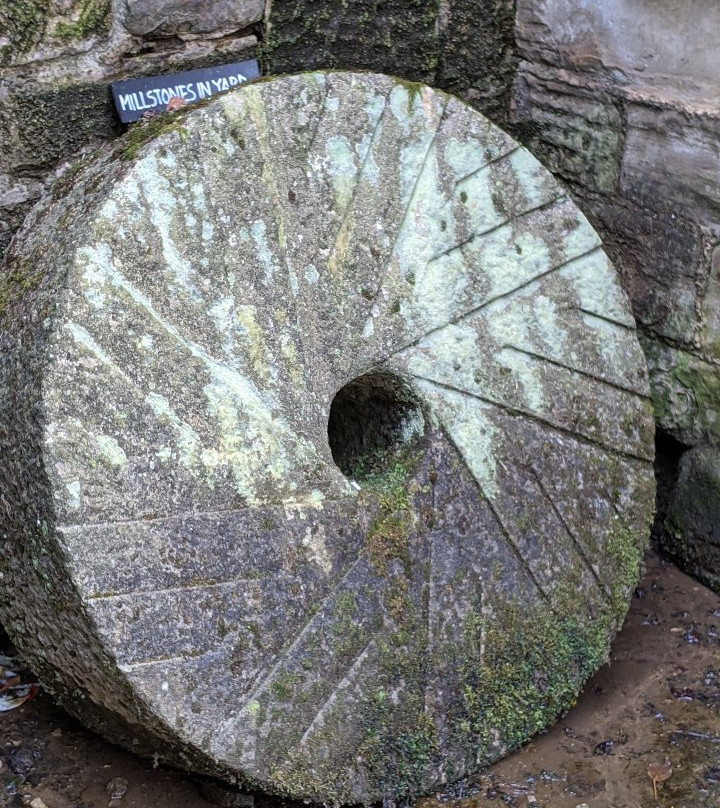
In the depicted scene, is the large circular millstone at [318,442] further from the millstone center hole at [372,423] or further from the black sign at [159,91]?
the black sign at [159,91]

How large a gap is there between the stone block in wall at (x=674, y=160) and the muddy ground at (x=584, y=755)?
0.94 m

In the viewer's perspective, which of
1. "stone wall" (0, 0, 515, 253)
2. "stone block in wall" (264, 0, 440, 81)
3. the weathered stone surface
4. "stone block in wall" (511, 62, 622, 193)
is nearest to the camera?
"stone wall" (0, 0, 515, 253)

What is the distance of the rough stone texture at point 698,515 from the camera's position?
8.41 feet

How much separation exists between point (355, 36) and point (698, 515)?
1.31 meters

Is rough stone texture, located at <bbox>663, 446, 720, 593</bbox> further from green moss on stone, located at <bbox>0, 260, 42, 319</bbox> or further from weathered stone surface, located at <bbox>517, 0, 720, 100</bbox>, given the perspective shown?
green moss on stone, located at <bbox>0, 260, 42, 319</bbox>

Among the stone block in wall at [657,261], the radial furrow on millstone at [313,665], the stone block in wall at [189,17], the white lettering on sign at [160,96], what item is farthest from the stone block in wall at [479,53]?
Result: the radial furrow on millstone at [313,665]

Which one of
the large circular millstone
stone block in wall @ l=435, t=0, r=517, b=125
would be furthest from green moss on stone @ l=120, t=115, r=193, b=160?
stone block in wall @ l=435, t=0, r=517, b=125

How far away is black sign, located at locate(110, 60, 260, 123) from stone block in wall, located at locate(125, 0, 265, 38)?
9cm

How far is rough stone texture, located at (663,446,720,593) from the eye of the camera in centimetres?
256

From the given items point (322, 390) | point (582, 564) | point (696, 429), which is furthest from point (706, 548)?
point (322, 390)

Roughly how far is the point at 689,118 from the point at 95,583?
5.02 ft

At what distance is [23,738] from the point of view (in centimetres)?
222

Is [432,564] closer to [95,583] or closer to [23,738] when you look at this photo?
[95,583]

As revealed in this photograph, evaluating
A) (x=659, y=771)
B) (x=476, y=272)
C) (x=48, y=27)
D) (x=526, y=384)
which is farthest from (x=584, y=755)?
(x=48, y=27)
